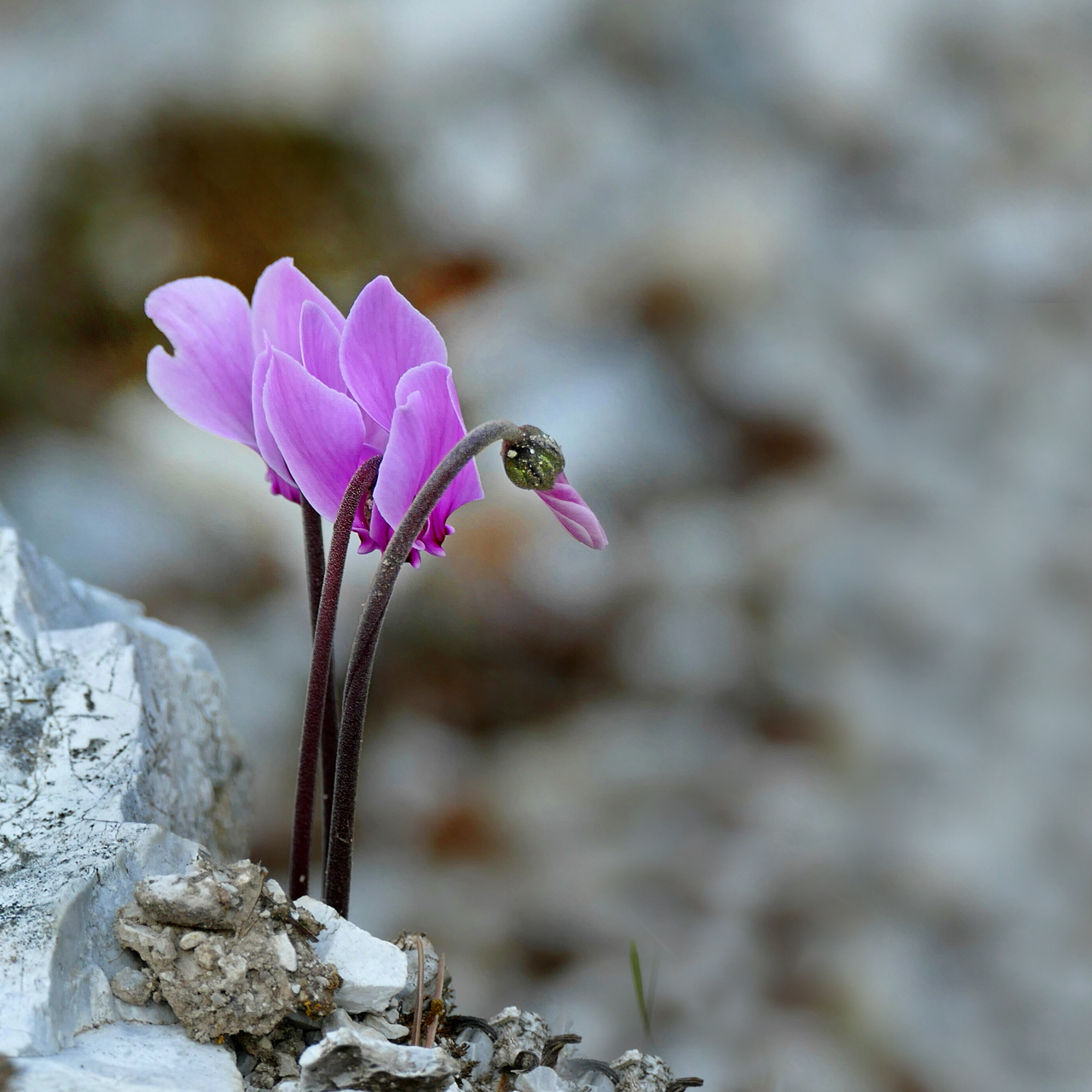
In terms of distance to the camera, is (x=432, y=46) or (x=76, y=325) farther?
(x=432, y=46)

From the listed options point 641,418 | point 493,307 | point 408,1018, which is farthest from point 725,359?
point 408,1018

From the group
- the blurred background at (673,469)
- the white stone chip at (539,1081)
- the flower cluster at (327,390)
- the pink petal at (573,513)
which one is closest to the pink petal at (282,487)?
the flower cluster at (327,390)

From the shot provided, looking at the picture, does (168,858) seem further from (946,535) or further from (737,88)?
(737,88)

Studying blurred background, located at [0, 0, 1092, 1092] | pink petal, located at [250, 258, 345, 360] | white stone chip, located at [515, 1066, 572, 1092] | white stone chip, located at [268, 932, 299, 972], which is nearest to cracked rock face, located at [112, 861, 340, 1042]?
white stone chip, located at [268, 932, 299, 972]

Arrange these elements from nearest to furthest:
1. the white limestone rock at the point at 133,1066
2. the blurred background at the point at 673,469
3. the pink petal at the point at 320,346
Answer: the white limestone rock at the point at 133,1066 → the pink petal at the point at 320,346 → the blurred background at the point at 673,469

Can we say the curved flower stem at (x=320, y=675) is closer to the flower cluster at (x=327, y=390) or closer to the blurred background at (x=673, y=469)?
the flower cluster at (x=327, y=390)

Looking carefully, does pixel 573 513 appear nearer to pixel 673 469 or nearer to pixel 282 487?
pixel 282 487
